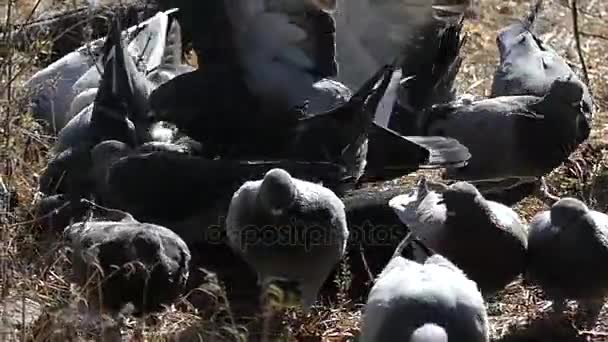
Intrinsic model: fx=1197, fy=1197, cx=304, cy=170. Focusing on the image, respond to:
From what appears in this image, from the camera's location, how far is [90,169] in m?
4.35

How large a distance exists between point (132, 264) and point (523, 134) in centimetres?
201

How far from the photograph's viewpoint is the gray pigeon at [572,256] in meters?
3.54

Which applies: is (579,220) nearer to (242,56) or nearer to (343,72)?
(242,56)

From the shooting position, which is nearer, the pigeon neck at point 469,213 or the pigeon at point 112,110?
the pigeon neck at point 469,213

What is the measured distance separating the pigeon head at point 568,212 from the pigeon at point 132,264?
1.12m

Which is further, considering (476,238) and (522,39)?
(522,39)

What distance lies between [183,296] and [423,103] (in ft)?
5.93

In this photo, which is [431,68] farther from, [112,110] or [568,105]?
[112,110]

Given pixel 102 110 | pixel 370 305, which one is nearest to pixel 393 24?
pixel 102 110

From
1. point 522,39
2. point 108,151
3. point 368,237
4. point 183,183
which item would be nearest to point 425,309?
point 368,237

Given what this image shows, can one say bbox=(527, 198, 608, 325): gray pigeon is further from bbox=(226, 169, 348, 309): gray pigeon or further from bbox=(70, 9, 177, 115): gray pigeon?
bbox=(70, 9, 177, 115): gray pigeon

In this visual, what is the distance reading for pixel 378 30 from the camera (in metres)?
5.12

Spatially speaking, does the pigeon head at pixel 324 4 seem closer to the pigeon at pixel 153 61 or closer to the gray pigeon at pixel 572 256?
the pigeon at pixel 153 61

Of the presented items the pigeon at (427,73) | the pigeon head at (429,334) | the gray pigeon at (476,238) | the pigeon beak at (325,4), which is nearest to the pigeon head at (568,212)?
the gray pigeon at (476,238)
